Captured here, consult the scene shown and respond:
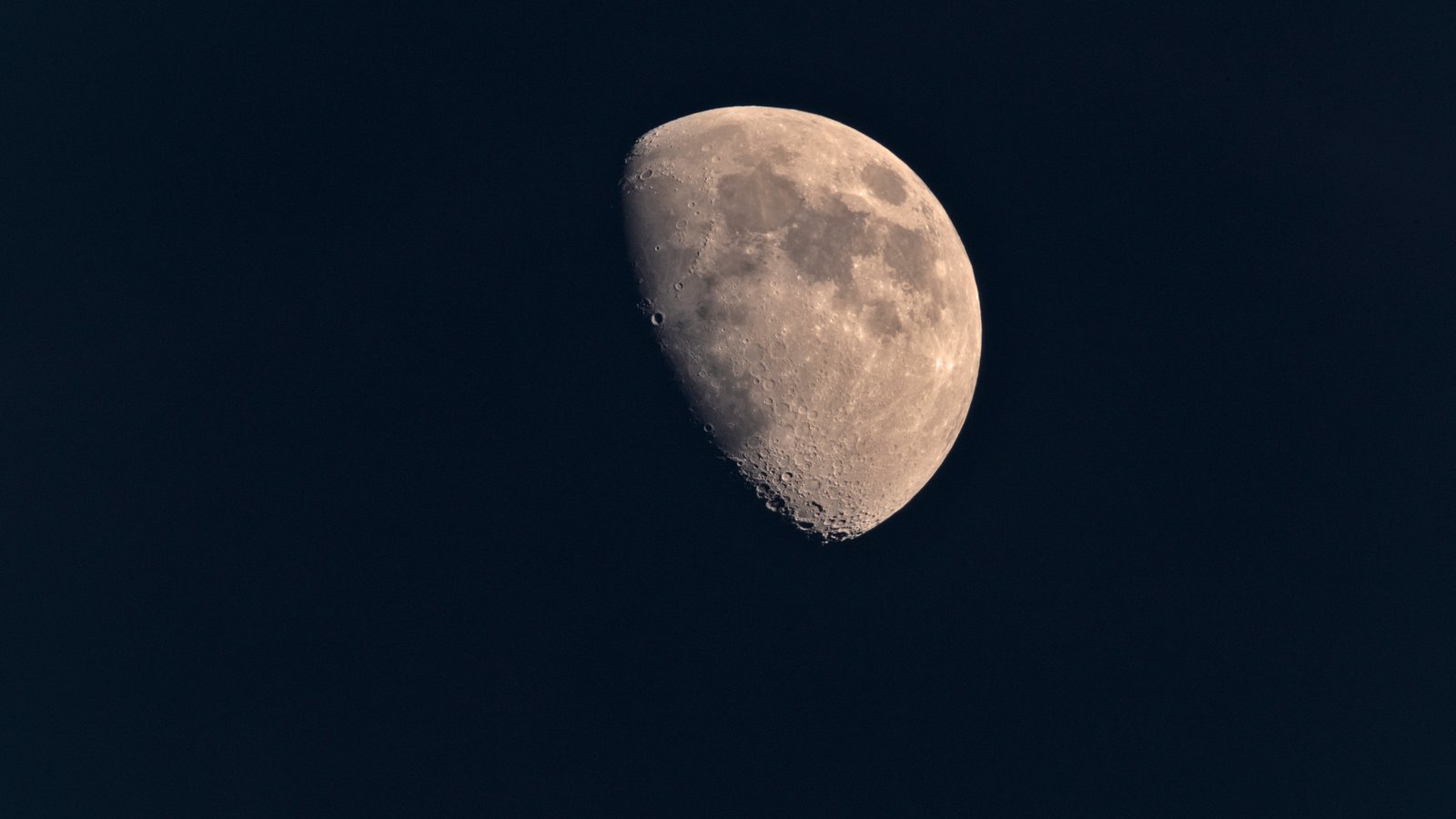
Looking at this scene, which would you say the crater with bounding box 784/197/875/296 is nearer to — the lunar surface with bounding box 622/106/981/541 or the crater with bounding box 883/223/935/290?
the lunar surface with bounding box 622/106/981/541

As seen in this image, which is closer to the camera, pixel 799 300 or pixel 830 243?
pixel 799 300

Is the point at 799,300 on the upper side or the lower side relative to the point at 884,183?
lower

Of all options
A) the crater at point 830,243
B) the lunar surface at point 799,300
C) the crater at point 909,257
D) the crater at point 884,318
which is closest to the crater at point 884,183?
the lunar surface at point 799,300

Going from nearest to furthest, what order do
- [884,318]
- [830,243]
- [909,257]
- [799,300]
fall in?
[799,300]
[830,243]
[884,318]
[909,257]

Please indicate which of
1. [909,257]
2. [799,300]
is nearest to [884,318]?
[909,257]

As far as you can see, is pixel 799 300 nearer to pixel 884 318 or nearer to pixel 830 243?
pixel 830 243

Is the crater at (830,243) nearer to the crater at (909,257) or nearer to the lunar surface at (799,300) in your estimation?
the lunar surface at (799,300)

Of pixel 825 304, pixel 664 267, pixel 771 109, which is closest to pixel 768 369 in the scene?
pixel 825 304

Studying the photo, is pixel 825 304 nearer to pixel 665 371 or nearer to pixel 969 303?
pixel 665 371

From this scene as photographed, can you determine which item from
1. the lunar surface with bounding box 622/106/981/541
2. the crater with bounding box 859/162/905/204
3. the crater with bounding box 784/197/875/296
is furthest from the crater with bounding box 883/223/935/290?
the crater with bounding box 859/162/905/204
